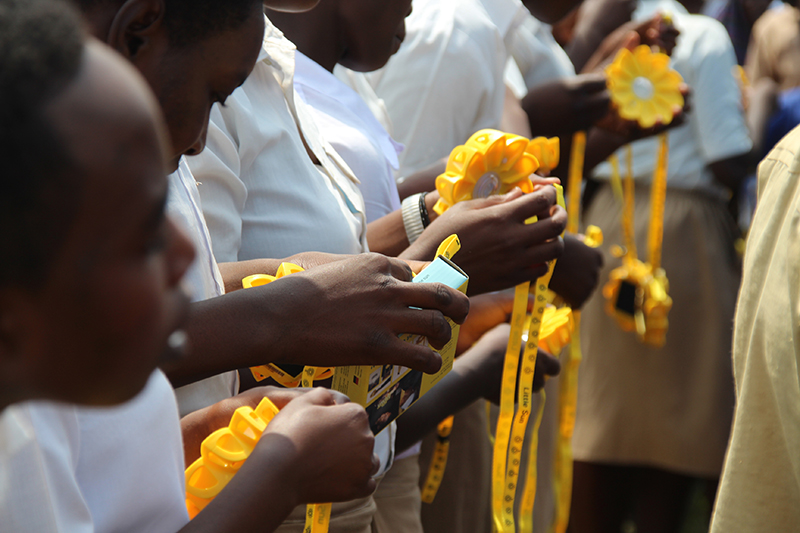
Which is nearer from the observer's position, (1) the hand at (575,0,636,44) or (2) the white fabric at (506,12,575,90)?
(2) the white fabric at (506,12,575,90)

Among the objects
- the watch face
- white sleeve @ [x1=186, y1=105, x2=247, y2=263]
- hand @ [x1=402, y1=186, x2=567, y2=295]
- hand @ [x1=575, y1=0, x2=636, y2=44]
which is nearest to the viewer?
white sleeve @ [x1=186, y1=105, x2=247, y2=263]

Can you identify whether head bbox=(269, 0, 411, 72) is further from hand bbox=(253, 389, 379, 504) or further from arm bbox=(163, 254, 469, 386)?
hand bbox=(253, 389, 379, 504)

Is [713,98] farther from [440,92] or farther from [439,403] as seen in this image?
[439,403]

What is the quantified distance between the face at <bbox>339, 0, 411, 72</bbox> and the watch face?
1.91 meters

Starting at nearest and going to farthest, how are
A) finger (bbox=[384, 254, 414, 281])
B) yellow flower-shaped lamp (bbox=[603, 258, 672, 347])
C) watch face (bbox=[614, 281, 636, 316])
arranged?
finger (bbox=[384, 254, 414, 281]) → yellow flower-shaped lamp (bbox=[603, 258, 672, 347]) → watch face (bbox=[614, 281, 636, 316])

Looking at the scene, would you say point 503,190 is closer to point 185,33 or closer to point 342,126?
point 342,126

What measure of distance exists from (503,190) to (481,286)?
25 cm

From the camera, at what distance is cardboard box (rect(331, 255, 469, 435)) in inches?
51.6

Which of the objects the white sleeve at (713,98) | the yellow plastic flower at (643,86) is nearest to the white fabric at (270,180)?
the yellow plastic flower at (643,86)

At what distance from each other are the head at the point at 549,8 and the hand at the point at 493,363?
1533 millimetres

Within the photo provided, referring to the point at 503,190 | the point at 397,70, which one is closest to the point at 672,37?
the point at 397,70

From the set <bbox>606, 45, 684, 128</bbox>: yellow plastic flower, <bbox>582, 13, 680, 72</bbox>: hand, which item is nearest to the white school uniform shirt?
<bbox>606, 45, 684, 128</bbox>: yellow plastic flower

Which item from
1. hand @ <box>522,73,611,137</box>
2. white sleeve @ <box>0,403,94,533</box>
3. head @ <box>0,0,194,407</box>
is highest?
head @ <box>0,0,194,407</box>

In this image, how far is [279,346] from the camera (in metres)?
1.18
